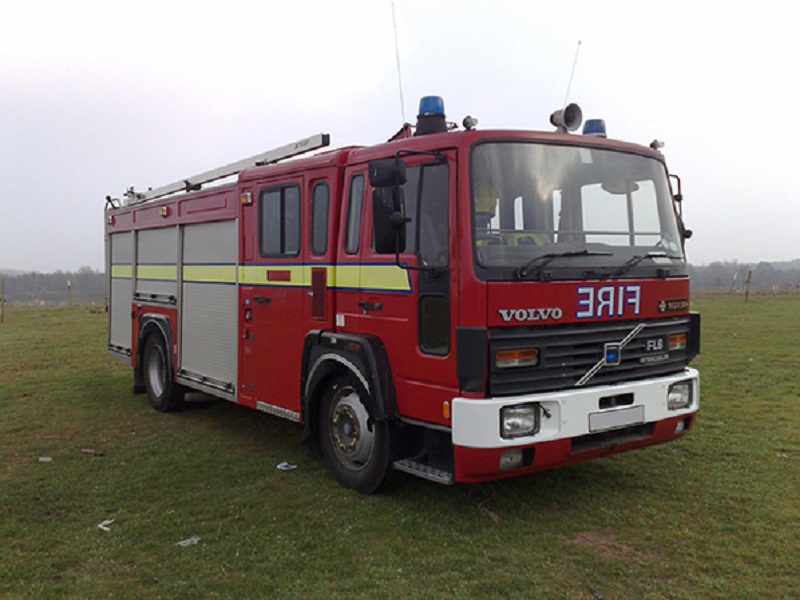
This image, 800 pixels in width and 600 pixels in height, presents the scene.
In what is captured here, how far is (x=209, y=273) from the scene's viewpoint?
296 inches

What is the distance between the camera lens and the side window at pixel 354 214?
5441 mm

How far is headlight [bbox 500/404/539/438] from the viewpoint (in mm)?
4391

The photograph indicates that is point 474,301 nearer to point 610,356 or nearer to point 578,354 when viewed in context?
point 578,354

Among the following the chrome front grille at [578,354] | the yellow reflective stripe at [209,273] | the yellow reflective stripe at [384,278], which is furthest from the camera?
the yellow reflective stripe at [209,273]

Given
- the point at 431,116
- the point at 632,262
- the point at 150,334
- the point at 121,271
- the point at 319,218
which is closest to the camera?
the point at 632,262

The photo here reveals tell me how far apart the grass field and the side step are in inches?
13.9

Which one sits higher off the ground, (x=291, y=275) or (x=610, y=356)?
(x=291, y=275)

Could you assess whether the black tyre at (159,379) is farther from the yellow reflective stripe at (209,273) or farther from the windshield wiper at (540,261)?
the windshield wiper at (540,261)

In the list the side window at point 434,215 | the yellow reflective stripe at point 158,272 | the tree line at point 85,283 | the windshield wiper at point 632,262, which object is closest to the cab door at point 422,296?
the side window at point 434,215

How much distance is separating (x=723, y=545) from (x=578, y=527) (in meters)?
0.89

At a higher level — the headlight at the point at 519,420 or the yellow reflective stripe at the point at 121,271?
the yellow reflective stripe at the point at 121,271

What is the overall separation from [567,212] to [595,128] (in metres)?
1.13

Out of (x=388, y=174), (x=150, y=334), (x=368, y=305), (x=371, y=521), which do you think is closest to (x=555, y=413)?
(x=371, y=521)

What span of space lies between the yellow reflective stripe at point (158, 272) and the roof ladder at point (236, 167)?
95 centimetres
